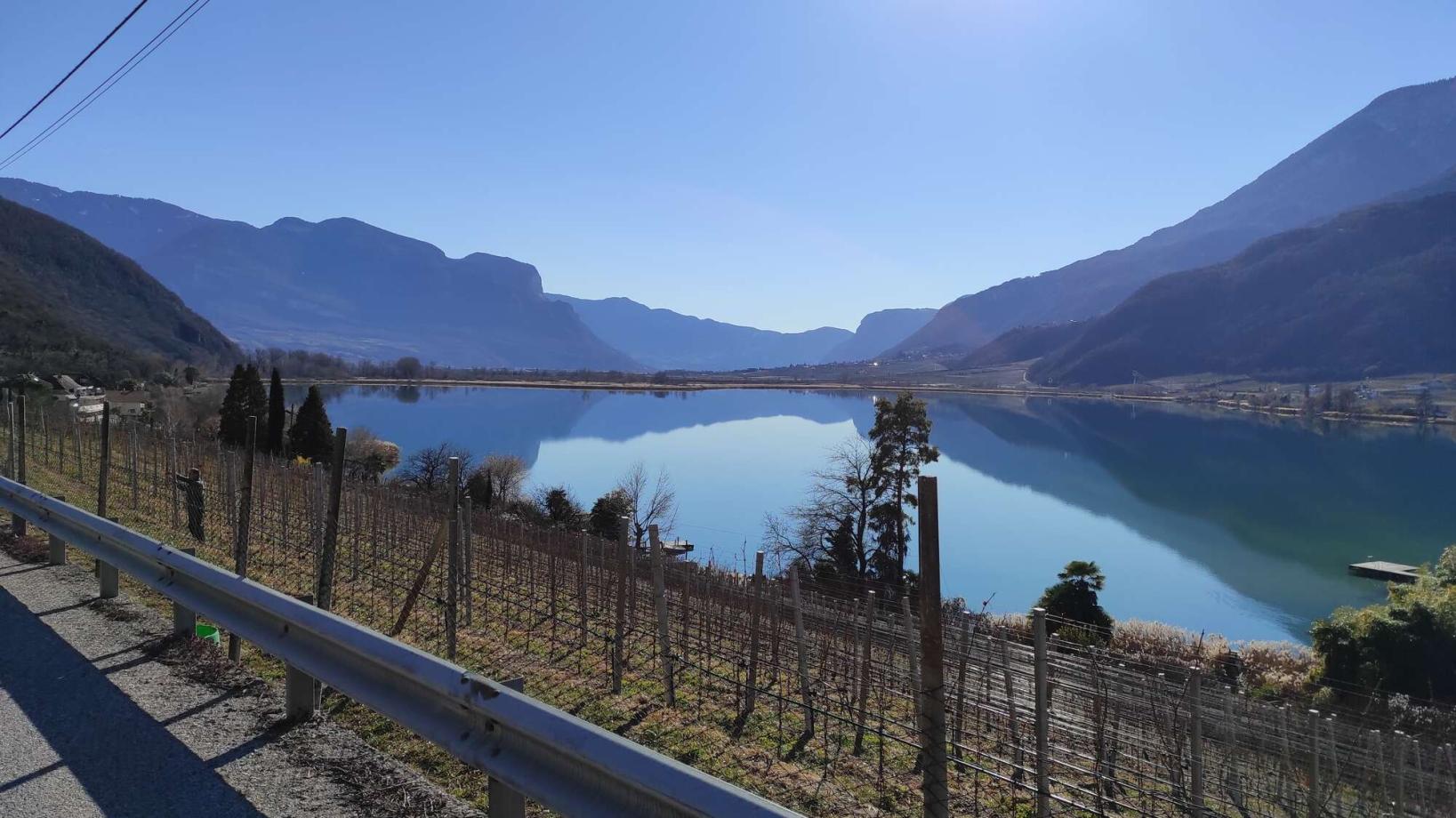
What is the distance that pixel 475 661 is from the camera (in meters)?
6.82

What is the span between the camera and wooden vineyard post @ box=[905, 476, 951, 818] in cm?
302

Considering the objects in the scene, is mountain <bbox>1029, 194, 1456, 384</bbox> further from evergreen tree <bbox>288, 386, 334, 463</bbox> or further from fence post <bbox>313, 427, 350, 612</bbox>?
fence post <bbox>313, 427, 350, 612</bbox>

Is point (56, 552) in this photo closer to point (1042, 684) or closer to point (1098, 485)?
point (1042, 684)

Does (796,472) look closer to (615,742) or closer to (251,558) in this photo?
(251,558)

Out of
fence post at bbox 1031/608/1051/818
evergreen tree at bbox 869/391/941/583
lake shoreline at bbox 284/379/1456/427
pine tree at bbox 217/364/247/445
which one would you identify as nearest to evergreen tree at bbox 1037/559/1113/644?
evergreen tree at bbox 869/391/941/583

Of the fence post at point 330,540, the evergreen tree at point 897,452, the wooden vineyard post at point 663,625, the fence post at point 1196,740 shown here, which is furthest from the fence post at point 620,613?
the evergreen tree at point 897,452

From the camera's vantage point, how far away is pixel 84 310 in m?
112

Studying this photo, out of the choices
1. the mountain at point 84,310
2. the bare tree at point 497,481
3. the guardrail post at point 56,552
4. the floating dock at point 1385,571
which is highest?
the mountain at point 84,310

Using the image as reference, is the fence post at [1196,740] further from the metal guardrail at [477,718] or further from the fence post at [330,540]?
the fence post at [330,540]

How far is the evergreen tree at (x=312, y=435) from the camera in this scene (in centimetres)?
3916

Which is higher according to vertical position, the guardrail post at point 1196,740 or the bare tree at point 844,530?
the guardrail post at point 1196,740

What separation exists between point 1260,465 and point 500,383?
149380 millimetres

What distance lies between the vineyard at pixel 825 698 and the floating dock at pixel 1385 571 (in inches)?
1603

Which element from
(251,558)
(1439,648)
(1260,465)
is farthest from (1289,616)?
(1260,465)
